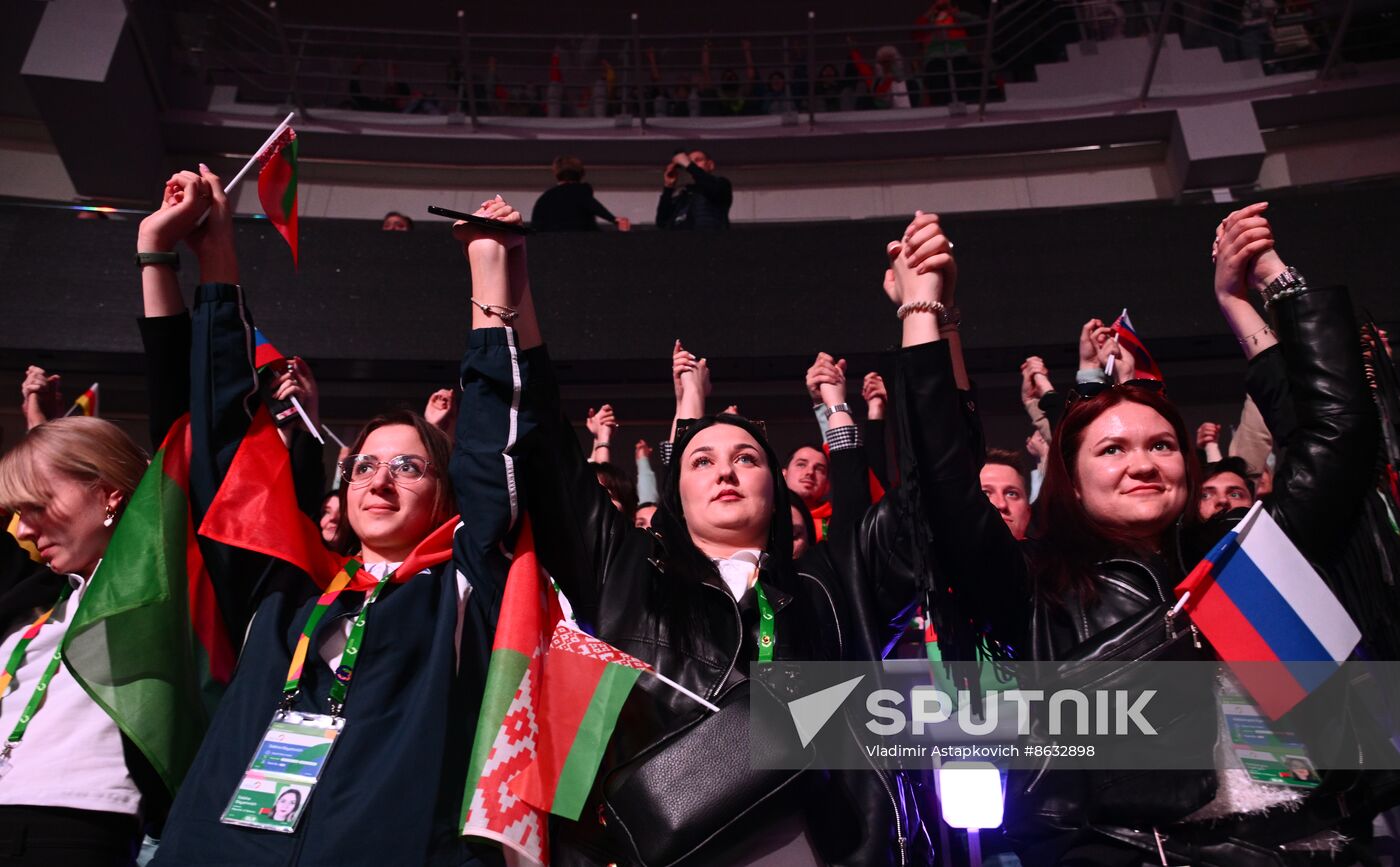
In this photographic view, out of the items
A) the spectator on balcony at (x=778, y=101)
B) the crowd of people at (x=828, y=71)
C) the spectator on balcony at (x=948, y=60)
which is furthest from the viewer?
the spectator on balcony at (x=778, y=101)

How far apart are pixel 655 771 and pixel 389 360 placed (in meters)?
4.73

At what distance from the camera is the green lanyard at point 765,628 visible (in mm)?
1866

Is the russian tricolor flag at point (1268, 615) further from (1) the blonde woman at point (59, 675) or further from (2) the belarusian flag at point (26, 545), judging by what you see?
(2) the belarusian flag at point (26, 545)

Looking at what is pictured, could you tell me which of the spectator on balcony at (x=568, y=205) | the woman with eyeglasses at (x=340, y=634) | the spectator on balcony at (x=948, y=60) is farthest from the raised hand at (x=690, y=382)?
the spectator on balcony at (x=948, y=60)

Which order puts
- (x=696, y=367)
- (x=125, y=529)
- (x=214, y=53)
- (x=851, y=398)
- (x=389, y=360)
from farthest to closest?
(x=214, y=53), (x=851, y=398), (x=389, y=360), (x=696, y=367), (x=125, y=529)

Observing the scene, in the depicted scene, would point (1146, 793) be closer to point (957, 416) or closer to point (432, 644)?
point (957, 416)

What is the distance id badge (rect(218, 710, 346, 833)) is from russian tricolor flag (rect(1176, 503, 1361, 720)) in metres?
1.36

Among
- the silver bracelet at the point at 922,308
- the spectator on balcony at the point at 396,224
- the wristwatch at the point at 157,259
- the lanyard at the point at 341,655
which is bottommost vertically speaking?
the lanyard at the point at 341,655

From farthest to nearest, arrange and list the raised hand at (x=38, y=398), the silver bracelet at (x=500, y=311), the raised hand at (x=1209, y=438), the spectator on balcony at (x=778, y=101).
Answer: the spectator on balcony at (x=778, y=101)
the raised hand at (x=1209, y=438)
the raised hand at (x=38, y=398)
the silver bracelet at (x=500, y=311)

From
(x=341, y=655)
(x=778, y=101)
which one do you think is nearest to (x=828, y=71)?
(x=778, y=101)

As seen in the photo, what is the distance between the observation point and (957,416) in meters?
1.82

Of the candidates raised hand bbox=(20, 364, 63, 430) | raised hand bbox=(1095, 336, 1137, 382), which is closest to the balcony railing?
raised hand bbox=(20, 364, 63, 430)

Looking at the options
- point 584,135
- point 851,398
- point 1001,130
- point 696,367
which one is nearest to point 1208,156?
point 1001,130

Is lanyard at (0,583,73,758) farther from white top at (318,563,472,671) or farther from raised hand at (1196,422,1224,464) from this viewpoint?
raised hand at (1196,422,1224,464)
